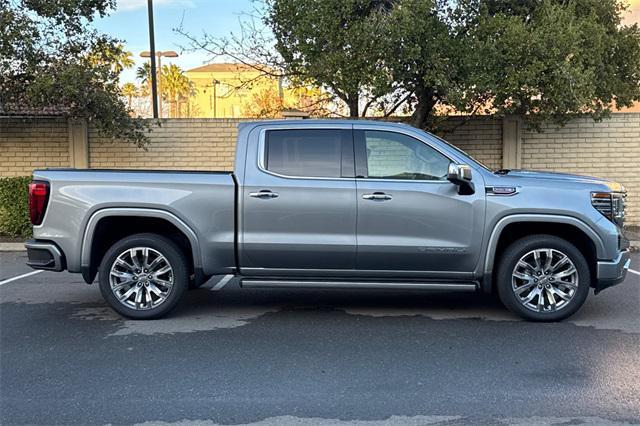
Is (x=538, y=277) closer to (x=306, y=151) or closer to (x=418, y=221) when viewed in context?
(x=418, y=221)

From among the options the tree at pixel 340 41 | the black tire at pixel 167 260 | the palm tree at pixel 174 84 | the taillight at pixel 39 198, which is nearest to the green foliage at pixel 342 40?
the tree at pixel 340 41

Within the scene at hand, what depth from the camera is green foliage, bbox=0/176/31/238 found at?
11.8 m

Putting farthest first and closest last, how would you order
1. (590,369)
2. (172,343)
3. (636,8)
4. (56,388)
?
(636,8), (172,343), (590,369), (56,388)

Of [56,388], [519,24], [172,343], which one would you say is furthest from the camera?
[519,24]

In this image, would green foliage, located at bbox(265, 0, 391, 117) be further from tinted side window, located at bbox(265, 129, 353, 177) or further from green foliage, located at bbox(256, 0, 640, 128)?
tinted side window, located at bbox(265, 129, 353, 177)

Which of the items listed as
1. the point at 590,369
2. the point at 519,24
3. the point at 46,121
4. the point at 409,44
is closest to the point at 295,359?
the point at 590,369

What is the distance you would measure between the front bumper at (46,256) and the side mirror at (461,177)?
12.8ft

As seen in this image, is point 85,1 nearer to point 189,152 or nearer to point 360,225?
point 189,152

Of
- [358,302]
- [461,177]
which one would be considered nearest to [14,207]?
[358,302]

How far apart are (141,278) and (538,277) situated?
3936mm

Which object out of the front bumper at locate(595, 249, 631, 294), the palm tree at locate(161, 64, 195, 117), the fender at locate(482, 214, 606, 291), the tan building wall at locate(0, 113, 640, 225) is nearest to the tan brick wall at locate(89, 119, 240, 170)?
the tan building wall at locate(0, 113, 640, 225)

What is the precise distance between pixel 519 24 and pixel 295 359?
7.71 m

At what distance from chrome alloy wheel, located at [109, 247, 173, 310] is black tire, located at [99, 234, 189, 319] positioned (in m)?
0.03

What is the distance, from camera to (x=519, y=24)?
33.3 feet
